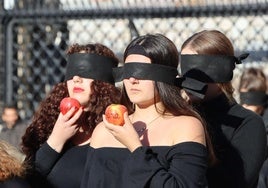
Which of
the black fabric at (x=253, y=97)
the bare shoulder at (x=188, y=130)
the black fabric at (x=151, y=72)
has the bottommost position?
the black fabric at (x=253, y=97)

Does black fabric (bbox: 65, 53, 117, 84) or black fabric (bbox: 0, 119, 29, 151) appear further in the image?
black fabric (bbox: 0, 119, 29, 151)

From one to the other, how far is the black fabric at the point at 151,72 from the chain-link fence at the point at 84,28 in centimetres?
260

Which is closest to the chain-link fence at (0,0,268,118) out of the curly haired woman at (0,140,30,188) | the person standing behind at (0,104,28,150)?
the person standing behind at (0,104,28,150)

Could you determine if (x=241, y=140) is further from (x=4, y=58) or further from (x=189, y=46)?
(x=4, y=58)

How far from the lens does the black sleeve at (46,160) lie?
3166 millimetres

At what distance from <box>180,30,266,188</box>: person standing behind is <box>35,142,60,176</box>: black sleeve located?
0.60 metres

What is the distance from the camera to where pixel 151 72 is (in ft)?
8.77

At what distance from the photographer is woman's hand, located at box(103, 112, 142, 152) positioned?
2523mm

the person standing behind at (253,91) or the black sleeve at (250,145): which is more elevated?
the black sleeve at (250,145)

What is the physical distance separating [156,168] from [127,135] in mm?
141

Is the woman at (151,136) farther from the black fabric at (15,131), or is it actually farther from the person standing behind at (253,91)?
the black fabric at (15,131)

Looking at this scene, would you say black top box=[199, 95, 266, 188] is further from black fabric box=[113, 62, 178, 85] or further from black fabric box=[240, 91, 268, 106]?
black fabric box=[240, 91, 268, 106]

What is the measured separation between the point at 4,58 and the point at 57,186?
2.80 m

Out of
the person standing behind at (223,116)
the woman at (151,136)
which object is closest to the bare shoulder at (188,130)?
the woman at (151,136)
